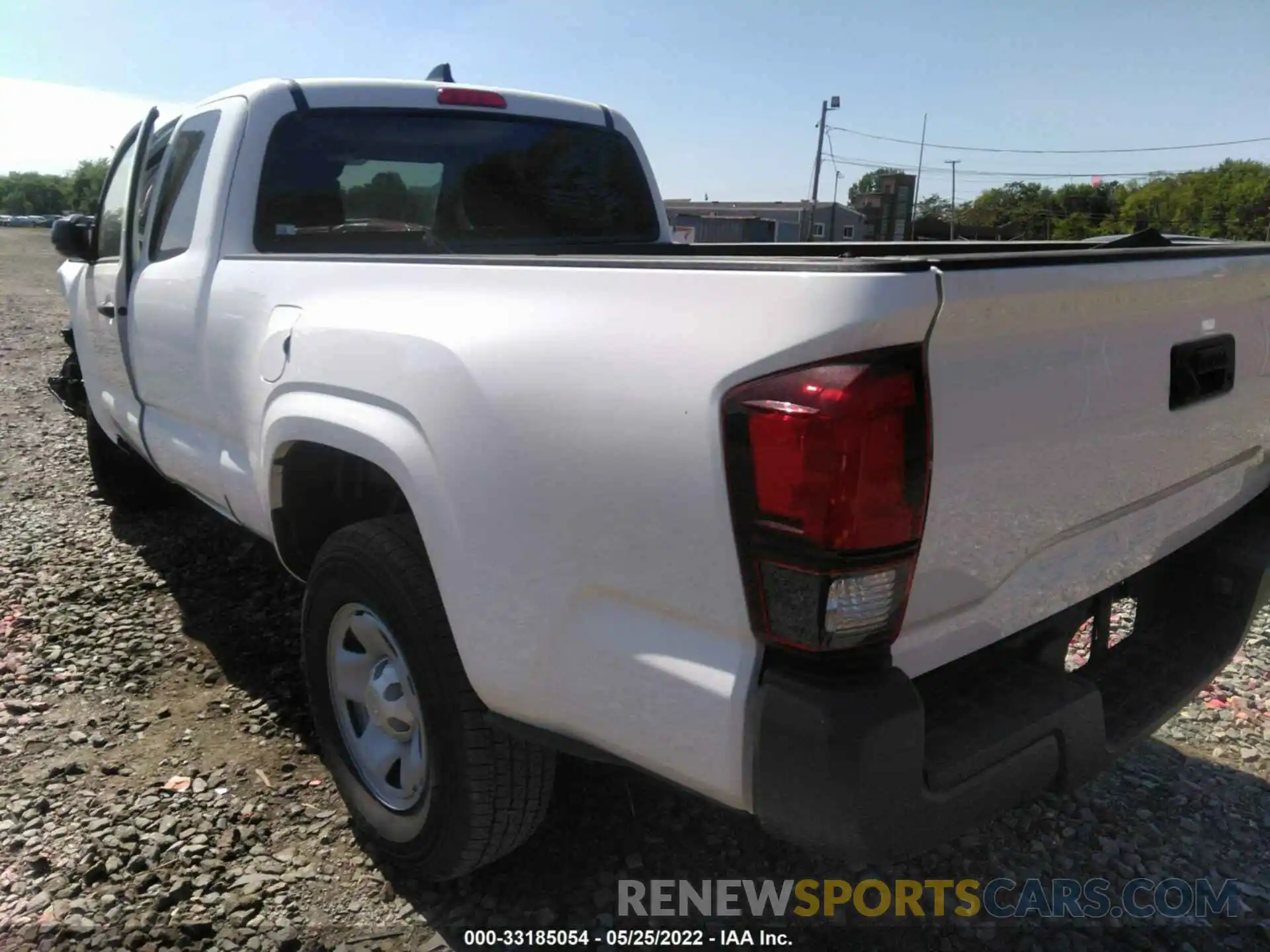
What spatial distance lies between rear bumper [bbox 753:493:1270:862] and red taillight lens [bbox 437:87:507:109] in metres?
2.71

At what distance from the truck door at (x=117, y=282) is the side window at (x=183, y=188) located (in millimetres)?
334

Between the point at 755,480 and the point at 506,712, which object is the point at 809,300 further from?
the point at 506,712

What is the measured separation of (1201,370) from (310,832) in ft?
8.08

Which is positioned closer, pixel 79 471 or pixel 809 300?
pixel 809 300

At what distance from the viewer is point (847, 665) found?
4.89ft

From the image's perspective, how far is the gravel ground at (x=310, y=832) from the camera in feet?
7.56

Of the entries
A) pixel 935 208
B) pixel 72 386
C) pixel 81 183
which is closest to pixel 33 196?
pixel 81 183

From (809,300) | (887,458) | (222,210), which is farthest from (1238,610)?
(222,210)

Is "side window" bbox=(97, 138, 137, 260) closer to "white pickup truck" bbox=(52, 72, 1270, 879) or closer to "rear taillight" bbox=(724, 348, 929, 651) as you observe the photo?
"white pickup truck" bbox=(52, 72, 1270, 879)

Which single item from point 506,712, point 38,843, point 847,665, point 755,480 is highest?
point 755,480

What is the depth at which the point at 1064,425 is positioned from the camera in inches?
67.0

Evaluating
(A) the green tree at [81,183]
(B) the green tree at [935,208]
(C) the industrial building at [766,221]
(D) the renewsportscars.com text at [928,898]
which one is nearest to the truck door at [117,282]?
(D) the renewsportscars.com text at [928,898]

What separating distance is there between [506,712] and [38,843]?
1562mm

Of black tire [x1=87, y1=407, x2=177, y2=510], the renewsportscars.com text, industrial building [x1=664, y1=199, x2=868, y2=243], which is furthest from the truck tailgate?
industrial building [x1=664, y1=199, x2=868, y2=243]
